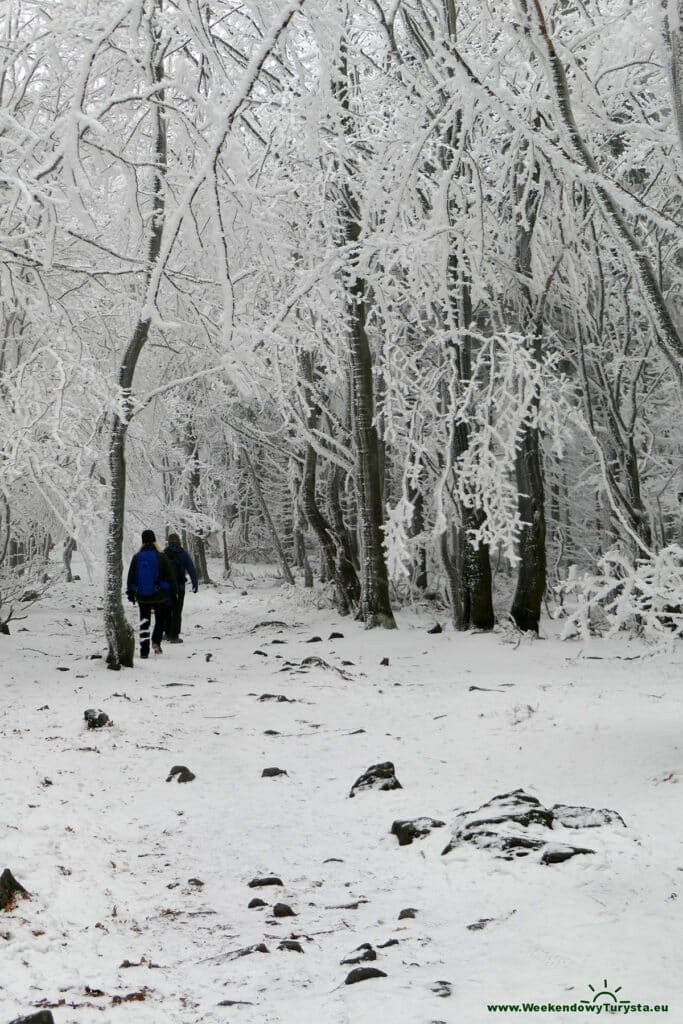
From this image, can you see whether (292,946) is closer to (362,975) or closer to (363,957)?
(363,957)

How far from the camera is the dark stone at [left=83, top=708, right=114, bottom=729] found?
748 centimetres

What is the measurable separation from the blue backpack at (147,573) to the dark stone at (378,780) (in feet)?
23.2

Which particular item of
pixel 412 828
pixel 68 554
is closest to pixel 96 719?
pixel 412 828

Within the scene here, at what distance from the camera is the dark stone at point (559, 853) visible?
3975 millimetres

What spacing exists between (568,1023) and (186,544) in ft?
103

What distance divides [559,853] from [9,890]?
244 cm

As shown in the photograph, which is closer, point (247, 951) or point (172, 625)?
point (247, 951)

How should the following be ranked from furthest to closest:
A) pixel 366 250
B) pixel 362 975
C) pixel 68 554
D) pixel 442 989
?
1. pixel 68 554
2. pixel 366 250
3. pixel 362 975
4. pixel 442 989

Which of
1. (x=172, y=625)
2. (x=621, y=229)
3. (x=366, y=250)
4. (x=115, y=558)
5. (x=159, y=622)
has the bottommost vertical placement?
(x=172, y=625)

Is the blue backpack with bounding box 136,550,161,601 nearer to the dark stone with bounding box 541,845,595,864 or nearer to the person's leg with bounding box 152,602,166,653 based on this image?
the person's leg with bounding box 152,602,166,653

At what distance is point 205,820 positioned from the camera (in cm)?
536

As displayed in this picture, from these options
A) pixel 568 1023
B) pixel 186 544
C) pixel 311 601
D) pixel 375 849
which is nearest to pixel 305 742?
pixel 375 849

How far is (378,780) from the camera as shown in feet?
18.7

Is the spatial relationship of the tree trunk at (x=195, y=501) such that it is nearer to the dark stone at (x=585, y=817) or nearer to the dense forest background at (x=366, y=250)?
the dense forest background at (x=366, y=250)
